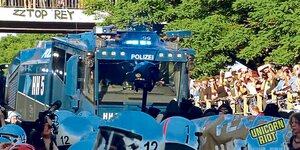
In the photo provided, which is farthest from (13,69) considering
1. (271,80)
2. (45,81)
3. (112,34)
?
(271,80)

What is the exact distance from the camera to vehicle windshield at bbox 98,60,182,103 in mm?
14953

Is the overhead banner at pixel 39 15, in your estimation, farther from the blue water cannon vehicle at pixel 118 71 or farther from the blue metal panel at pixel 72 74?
the blue metal panel at pixel 72 74

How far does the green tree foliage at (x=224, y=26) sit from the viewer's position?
74.6 ft

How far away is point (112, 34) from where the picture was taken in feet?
50.0

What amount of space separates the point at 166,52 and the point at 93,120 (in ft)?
19.9

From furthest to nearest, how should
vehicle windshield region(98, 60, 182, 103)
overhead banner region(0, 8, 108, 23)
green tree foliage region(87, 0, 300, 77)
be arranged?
overhead banner region(0, 8, 108, 23)
green tree foliage region(87, 0, 300, 77)
vehicle windshield region(98, 60, 182, 103)

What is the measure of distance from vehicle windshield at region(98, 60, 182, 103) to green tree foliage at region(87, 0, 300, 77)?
736 centimetres

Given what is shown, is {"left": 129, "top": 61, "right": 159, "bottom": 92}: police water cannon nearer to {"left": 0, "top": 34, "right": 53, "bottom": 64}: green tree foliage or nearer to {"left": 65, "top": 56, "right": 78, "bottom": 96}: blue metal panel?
{"left": 65, "top": 56, "right": 78, "bottom": 96}: blue metal panel

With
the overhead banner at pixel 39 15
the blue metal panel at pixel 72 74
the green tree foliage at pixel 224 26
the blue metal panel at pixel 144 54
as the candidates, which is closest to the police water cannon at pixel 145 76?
the blue metal panel at pixel 144 54

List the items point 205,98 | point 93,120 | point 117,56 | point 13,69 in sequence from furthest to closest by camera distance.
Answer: point 205,98 < point 13,69 < point 117,56 < point 93,120

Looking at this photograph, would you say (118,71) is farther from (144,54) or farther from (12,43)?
(12,43)

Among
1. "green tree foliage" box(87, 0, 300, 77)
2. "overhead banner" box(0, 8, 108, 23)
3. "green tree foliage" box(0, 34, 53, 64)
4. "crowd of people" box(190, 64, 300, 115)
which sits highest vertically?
"green tree foliage" box(87, 0, 300, 77)

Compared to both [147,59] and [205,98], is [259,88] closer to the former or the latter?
[205,98]

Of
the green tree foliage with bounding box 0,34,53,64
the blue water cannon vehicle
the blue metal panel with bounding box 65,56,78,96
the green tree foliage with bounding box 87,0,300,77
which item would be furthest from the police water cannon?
the green tree foliage with bounding box 0,34,53,64
